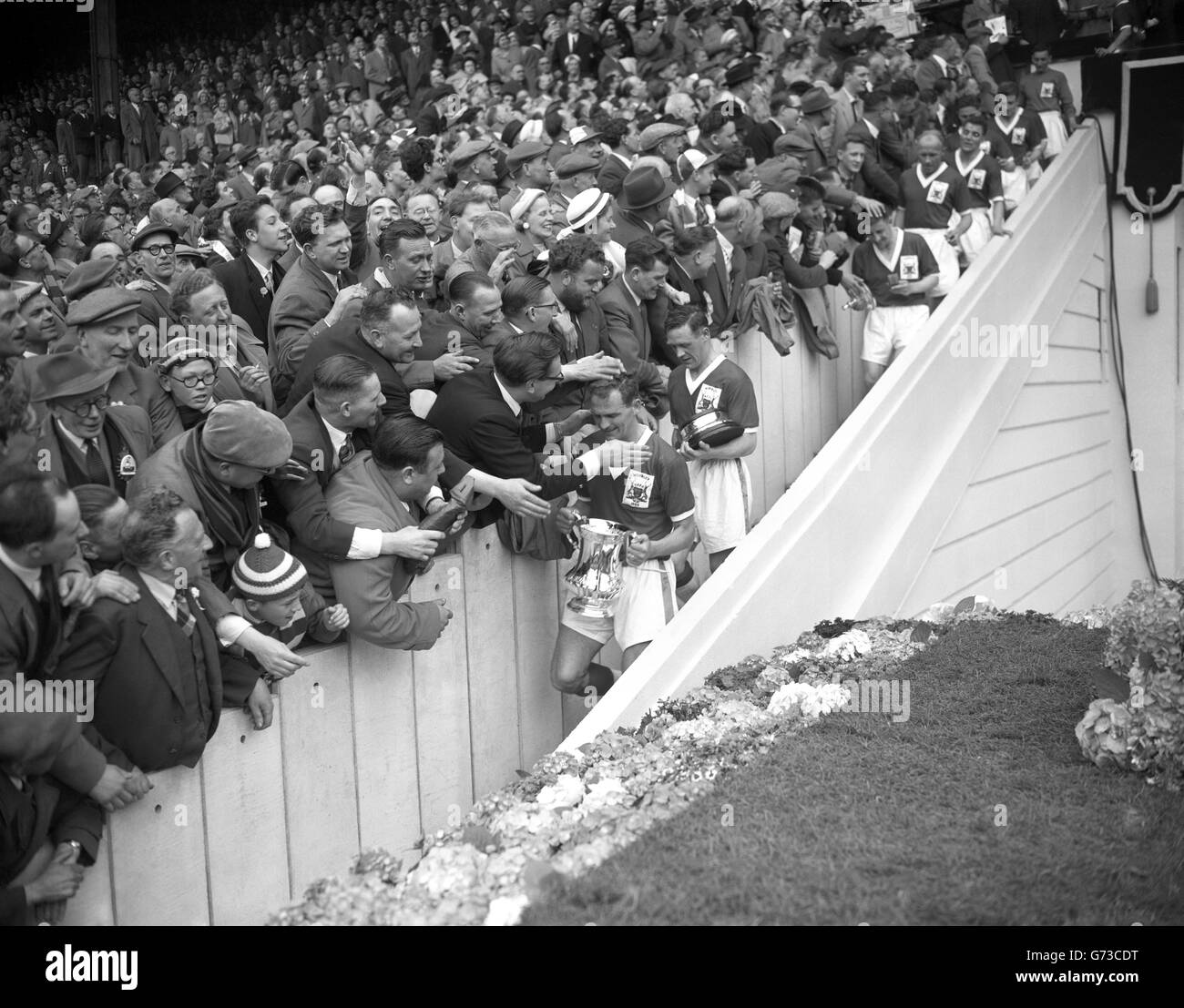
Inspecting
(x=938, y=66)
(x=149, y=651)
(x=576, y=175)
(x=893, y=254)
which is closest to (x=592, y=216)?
(x=576, y=175)

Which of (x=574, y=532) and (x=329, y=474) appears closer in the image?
(x=329, y=474)

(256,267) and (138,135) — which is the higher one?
(138,135)

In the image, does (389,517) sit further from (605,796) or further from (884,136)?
(884,136)

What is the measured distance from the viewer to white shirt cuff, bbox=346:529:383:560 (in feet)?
17.8

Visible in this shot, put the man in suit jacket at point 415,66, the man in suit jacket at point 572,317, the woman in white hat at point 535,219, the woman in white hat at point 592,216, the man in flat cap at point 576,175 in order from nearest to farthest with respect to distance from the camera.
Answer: the man in suit jacket at point 572,317, the woman in white hat at point 592,216, the woman in white hat at point 535,219, the man in flat cap at point 576,175, the man in suit jacket at point 415,66

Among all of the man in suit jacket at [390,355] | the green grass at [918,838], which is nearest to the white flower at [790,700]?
the green grass at [918,838]

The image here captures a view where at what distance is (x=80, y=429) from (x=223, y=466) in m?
0.51

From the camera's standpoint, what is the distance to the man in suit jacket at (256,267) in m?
7.29

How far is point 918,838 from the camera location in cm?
477

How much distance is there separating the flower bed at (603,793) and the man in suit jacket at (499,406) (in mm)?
1254

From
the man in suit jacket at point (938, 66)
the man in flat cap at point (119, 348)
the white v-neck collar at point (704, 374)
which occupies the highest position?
the man in suit jacket at point (938, 66)

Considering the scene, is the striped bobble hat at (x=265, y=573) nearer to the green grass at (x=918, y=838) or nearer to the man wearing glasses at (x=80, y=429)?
the man wearing glasses at (x=80, y=429)

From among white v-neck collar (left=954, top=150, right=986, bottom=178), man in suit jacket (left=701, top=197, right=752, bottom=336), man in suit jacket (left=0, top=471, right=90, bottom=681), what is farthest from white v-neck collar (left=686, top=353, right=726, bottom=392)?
white v-neck collar (left=954, top=150, right=986, bottom=178)
